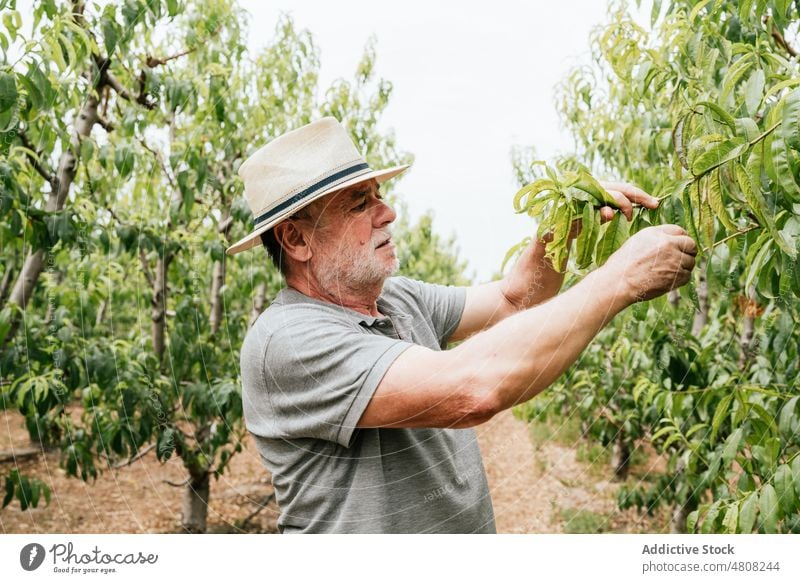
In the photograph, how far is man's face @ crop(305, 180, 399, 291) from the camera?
3.93ft

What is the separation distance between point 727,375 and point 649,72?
85cm

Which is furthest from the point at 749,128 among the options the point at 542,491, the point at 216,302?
the point at 542,491

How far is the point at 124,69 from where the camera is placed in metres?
2.01

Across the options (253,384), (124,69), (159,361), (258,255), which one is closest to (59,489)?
(159,361)

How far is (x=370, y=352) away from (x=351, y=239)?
24 cm

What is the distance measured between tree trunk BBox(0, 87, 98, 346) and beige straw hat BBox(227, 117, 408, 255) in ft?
2.72

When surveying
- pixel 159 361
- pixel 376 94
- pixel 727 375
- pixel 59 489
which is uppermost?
pixel 376 94

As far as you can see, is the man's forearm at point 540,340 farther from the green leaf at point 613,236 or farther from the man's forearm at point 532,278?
the man's forearm at point 532,278

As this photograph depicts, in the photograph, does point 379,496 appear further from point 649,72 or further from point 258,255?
point 258,255

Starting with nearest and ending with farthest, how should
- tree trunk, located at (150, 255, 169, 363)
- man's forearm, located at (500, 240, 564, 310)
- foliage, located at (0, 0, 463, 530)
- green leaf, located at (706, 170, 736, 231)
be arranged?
1. green leaf, located at (706, 170, 736, 231)
2. man's forearm, located at (500, 240, 564, 310)
3. foliage, located at (0, 0, 463, 530)
4. tree trunk, located at (150, 255, 169, 363)

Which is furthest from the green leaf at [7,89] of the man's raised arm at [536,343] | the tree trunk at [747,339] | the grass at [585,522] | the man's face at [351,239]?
the grass at [585,522]

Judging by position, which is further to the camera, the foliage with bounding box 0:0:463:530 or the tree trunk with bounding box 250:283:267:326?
the tree trunk with bounding box 250:283:267:326

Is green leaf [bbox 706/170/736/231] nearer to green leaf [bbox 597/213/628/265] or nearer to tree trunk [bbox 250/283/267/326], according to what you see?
green leaf [bbox 597/213/628/265]

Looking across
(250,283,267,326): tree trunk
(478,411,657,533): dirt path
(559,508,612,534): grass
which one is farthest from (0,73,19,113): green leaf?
(559,508,612,534): grass
